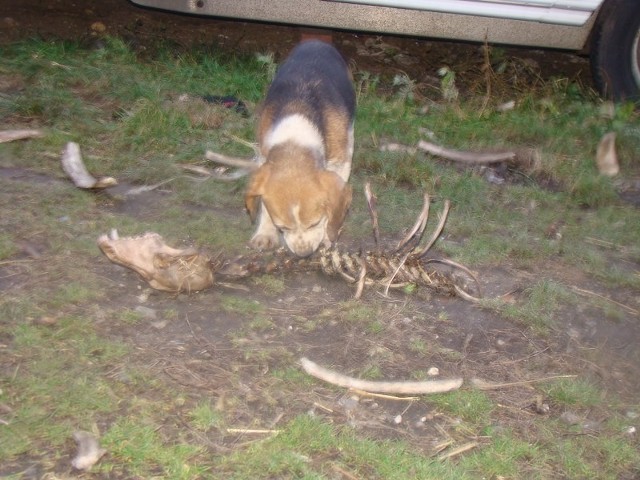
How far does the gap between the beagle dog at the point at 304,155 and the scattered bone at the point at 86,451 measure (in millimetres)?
1700

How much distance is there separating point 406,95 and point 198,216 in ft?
8.85

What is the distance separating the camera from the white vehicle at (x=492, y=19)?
20.7ft

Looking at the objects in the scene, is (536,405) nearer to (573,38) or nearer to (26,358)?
(26,358)

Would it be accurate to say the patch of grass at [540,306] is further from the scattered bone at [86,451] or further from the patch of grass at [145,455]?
the scattered bone at [86,451]

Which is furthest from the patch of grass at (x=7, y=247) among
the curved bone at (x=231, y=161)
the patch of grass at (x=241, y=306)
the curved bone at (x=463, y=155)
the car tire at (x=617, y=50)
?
the car tire at (x=617, y=50)

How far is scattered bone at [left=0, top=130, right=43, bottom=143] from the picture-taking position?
535 centimetres

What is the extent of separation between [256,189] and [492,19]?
3.22m

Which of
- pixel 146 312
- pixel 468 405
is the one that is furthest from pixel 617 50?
pixel 146 312

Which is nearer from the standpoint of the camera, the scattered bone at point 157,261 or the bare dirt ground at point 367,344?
the bare dirt ground at point 367,344

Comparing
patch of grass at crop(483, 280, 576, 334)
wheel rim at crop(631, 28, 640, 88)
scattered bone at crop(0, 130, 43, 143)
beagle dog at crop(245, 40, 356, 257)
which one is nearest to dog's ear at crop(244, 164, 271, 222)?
beagle dog at crop(245, 40, 356, 257)

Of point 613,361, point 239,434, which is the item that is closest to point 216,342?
point 239,434

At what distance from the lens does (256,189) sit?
4.25m

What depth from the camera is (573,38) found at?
21.6ft

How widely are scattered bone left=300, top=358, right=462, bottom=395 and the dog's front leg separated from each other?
4.26 feet
